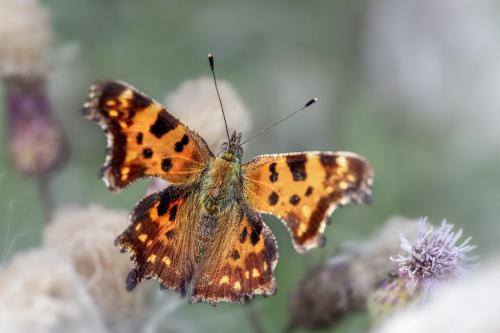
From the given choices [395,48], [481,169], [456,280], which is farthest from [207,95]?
[395,48]

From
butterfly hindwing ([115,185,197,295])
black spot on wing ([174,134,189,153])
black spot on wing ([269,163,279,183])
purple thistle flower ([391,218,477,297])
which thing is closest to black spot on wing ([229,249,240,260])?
butterfly hindwing ([115,185,197,295])

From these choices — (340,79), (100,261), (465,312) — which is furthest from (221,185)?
(340,79)

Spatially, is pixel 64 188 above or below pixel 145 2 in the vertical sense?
below

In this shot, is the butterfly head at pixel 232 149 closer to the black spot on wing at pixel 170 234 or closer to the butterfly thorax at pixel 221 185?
the butterfly thorax at pixel 221 185

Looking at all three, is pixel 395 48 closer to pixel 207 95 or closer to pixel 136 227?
pixel 207 95

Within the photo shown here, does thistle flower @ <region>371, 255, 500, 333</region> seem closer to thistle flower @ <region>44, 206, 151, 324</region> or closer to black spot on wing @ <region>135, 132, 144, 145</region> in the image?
black spot on wing @ <region>135, 132, 144, 145</region>

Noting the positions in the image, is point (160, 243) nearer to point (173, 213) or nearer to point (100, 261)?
point (173, 213)

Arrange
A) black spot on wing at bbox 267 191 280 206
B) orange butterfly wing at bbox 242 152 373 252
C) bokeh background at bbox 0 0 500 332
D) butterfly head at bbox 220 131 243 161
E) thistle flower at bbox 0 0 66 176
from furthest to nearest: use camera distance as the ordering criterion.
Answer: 1. bokeh background at bbox 0 0 500 332
2. thistle flower at bbox 0 0 66 176
3. butterfly head at bbox 220 131 243 161
4. black spot on wing at bbox 267 191 280 206
5. orange butterfly wing at bbox 242 152 373 252
